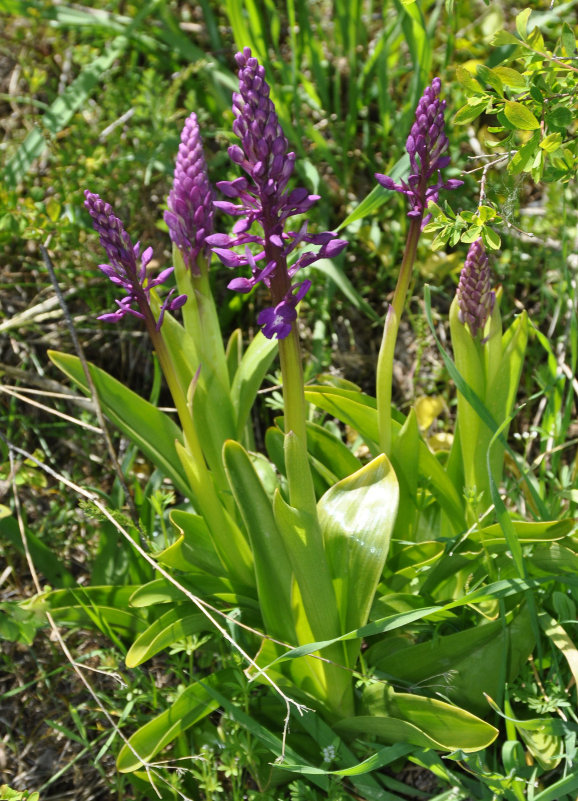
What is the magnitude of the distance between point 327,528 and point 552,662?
2.52 feet

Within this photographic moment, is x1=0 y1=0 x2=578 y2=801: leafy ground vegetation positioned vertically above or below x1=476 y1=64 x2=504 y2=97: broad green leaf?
below

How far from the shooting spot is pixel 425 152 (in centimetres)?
172

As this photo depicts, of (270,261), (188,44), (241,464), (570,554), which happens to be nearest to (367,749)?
(570,554)

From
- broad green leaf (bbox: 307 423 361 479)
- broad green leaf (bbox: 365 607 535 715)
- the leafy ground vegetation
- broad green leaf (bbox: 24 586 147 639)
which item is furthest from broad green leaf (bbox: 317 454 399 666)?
broad green leaf (bbox: 24 586 147 639)

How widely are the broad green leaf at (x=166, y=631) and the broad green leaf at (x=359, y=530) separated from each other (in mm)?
422

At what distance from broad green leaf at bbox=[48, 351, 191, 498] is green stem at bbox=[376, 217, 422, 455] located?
62 centimetres

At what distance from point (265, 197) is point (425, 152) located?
1.52 feet

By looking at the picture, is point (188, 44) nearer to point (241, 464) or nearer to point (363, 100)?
point (363, 100)

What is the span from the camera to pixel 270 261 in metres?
1.51

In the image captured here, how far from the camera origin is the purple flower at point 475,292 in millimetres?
1941

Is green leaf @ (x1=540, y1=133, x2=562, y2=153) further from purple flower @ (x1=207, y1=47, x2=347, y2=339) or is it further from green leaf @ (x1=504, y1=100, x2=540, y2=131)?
purple flower @ (x1=207, y1=47, x2=347, y2=339)

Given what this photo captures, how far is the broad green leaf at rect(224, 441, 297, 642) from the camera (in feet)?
6.12

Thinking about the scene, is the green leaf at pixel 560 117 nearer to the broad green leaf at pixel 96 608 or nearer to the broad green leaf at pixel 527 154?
the broad green leaf at pixel 527 154

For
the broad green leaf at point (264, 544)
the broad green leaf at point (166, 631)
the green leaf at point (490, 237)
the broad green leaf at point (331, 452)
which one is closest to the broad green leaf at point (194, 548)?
the broad green leaf at point (166, 631)
